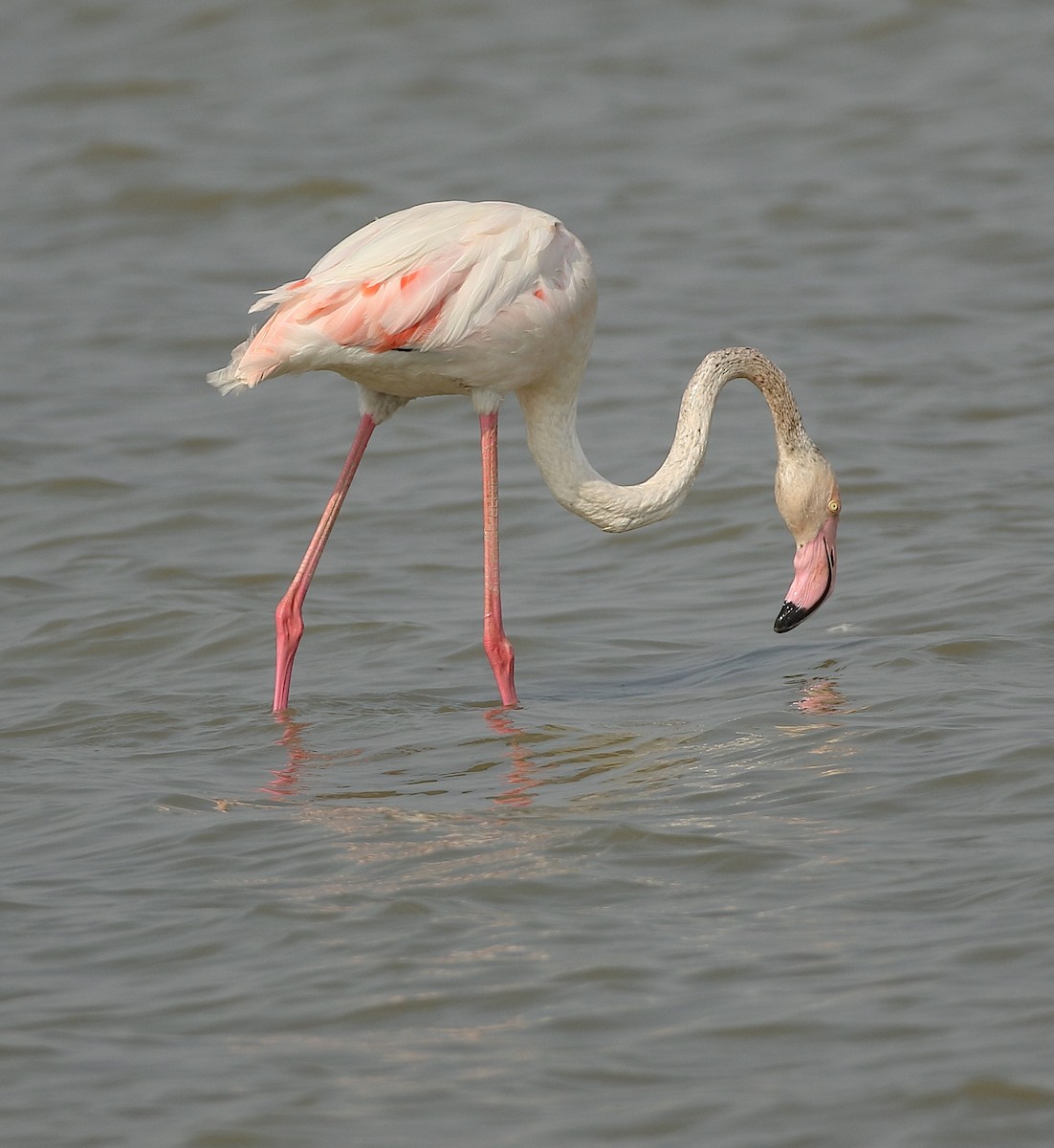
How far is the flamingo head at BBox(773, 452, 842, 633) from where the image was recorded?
8.07 meters

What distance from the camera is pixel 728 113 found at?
17.2 m

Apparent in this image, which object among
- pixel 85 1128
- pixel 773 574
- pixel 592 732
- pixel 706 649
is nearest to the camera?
pixel 85 1128

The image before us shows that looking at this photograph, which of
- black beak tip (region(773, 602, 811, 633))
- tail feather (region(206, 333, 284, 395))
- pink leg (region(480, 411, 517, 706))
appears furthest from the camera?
black beak tip (region(773, 602, 811, 633))

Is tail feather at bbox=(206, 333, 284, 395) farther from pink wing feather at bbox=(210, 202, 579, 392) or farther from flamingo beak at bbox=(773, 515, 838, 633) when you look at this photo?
flamingo beak at bbox=(773, 515, 838, 633)

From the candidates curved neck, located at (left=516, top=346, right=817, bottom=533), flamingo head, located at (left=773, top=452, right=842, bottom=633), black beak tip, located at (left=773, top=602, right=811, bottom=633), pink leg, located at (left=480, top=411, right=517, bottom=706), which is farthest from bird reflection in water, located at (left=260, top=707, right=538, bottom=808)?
flamingo head, located at (left=773, top=452, right=842, bottom=633)

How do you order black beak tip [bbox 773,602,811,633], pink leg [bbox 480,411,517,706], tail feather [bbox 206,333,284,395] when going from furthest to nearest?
black beak tip [bbox 773,602,811,633] → pink leg [bbox 480,411,517,706] → tail feather [bbox 206,333,284,395]

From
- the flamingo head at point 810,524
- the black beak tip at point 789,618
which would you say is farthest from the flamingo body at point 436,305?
the black beak tip at point 789,618

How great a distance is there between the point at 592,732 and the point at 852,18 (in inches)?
517

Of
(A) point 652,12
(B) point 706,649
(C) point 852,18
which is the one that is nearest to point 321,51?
(A) point 652,12

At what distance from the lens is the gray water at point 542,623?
450cm

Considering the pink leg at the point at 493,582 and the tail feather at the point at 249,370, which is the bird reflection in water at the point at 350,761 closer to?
the pink leg at the point at 493,582

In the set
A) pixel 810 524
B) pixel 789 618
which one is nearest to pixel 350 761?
pixel 789 618

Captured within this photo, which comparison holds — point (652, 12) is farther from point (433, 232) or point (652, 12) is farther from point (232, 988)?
point (232, 988)

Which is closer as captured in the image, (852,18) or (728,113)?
(728,113)
